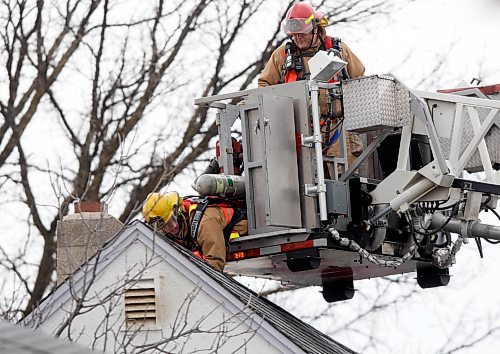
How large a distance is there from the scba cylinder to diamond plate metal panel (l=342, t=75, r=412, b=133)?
1136 millimetres

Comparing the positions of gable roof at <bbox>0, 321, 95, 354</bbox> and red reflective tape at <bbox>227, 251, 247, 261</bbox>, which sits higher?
gable roof at <bbox>0, 321, 95, 354</bbox>

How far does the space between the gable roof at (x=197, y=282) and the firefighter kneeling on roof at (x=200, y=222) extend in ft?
0.75

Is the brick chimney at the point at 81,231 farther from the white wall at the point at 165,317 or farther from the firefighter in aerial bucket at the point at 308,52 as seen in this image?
the firefighter in aerial bucket at the point at 308,52

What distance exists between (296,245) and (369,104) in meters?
1.39

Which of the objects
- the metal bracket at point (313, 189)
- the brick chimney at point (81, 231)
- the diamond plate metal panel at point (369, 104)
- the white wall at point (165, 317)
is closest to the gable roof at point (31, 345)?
the white wall at point (165, 317)

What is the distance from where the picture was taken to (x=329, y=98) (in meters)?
14.8

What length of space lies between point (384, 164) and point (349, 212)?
37.5 inches

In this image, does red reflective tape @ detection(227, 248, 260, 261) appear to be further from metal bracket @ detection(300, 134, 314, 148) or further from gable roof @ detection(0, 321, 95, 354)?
gable roof @ detection(0, 321, 95, 354)

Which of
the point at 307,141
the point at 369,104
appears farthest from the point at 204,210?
the point at 369,104

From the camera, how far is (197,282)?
46.3 ft

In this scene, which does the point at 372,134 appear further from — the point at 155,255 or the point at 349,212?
the point at 155,255

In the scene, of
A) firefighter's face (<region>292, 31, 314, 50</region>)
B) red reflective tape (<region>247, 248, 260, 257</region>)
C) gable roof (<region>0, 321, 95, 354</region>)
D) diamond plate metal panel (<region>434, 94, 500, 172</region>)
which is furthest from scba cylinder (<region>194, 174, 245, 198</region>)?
gable roof (<region>0, 321, 95, 354</region>)

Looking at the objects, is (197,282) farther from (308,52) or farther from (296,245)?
(308,52)

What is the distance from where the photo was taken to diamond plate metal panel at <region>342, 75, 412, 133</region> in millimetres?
14461
